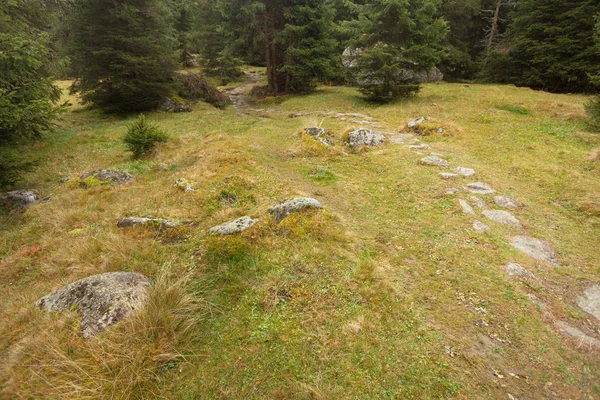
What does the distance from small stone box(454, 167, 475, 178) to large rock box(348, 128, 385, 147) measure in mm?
3369

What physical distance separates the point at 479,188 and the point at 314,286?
560 centimetres

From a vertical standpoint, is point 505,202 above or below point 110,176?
below

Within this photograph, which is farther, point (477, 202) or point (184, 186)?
point (184, 186)

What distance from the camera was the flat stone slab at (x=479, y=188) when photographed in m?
6.86

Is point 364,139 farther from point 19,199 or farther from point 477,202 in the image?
point 19,199

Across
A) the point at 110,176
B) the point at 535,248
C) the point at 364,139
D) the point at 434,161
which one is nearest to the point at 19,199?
the point at 110,176

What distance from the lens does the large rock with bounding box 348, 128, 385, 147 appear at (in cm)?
1080

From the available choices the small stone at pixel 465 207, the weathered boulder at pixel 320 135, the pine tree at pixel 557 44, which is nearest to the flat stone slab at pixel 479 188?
the small stone at pixel 465 207

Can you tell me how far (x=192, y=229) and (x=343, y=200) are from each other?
365cm

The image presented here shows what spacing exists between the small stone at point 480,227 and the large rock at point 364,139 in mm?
5840

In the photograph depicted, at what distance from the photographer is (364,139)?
35.7 ft

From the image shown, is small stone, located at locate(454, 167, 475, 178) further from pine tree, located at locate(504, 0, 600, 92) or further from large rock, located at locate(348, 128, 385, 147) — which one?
pine tree, located at locate(504, 0, 600, 92)

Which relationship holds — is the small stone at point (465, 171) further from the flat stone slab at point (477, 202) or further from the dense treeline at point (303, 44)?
the dense treeline at point (303, 44)

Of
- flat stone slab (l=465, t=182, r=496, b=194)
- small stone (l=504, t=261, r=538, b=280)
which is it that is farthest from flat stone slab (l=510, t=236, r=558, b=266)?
flat stone slab (l=465, t=182, r=496, b=194)
